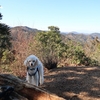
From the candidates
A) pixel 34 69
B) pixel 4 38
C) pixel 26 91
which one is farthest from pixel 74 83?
pixel 4 38

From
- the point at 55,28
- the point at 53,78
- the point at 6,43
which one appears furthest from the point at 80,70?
the point at 55,28

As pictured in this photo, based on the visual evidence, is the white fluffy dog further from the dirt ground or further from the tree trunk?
the tree trunk

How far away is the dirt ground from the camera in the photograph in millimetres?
5086

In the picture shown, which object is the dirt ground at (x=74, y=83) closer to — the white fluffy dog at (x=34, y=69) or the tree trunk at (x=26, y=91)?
the white fluffy dog at (x=34, y=69)

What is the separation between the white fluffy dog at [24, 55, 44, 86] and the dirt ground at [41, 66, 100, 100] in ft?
1.11

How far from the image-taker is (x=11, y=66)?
7.82 meters

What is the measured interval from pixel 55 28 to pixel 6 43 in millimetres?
6611

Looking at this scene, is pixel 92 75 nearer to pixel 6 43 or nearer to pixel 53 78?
pixel 53 78

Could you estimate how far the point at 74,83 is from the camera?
231 inches

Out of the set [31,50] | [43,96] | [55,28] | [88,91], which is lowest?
[88,91]

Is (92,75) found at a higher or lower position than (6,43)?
lower

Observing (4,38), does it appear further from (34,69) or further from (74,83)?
(34,69)

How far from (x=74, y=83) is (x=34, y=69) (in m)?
1.22

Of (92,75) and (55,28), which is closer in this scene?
(92,75)
